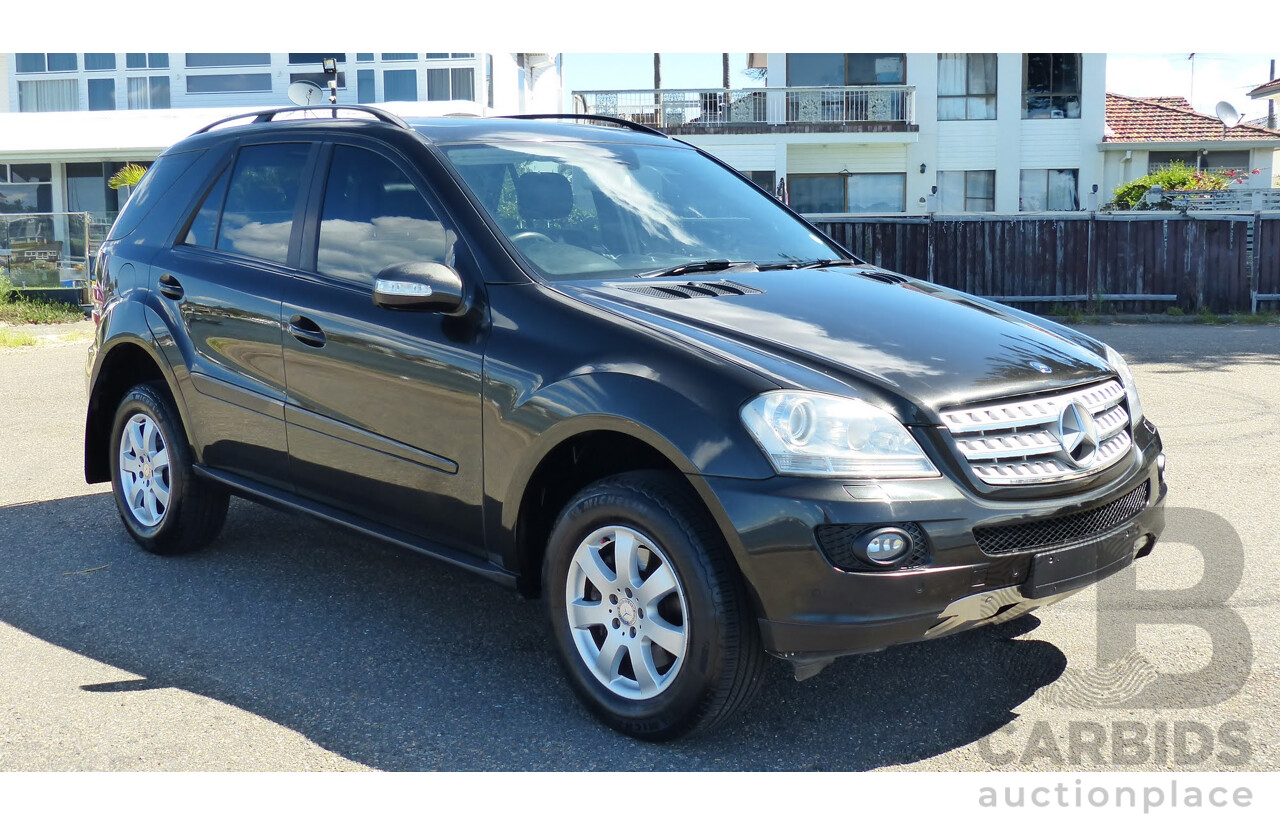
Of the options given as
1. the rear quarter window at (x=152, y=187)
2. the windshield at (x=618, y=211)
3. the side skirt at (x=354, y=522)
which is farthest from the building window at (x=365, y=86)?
the windshield at (x=618, y=211)

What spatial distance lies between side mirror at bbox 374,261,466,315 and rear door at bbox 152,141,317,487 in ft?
3.06

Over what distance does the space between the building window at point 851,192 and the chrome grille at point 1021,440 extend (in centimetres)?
2712

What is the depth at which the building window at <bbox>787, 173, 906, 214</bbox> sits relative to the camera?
3020cm

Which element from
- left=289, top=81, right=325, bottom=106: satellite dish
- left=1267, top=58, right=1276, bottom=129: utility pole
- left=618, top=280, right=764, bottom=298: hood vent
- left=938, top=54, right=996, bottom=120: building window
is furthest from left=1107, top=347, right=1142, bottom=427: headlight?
left=1267, top=58, right=1276, bottom=129: utility pole

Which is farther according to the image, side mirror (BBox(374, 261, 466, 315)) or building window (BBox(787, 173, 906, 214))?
building window (BBox(787, 173, 906, 214))

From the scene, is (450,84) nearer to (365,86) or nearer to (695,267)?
(365,86)

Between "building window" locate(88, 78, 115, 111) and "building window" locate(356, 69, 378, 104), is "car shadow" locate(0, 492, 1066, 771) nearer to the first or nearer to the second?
"building window" locate(356, 69, 378, 104)

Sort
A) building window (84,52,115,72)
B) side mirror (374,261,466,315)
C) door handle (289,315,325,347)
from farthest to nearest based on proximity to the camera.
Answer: building window (84,52,115,72) → door handle (289,315,325,347) → side mirror (374,261,466,315)

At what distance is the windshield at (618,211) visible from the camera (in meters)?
4.30

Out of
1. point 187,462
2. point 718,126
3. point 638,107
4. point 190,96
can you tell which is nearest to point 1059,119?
point 718,126

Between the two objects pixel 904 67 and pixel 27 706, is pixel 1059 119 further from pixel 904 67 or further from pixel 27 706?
pixel 27 706

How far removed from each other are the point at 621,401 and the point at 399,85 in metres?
28.4

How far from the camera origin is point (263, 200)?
5082mm

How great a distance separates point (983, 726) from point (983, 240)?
16.9 m
